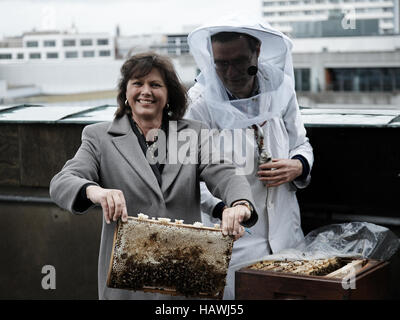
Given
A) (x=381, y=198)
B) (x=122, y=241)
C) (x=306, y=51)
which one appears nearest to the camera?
(x=122, y=241)

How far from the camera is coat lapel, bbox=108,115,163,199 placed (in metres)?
2.37

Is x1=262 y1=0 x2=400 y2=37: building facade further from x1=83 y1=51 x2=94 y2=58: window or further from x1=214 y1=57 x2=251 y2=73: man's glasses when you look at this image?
x1=214 y1=57 x2=251 y2=73: man's glasses

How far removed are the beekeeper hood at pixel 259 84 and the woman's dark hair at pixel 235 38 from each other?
17 millimetres

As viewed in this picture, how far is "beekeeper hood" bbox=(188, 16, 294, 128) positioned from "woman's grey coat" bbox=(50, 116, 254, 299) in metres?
0.29

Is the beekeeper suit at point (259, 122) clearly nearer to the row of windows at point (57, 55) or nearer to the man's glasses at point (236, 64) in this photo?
the man's glasses at point (236, 64)

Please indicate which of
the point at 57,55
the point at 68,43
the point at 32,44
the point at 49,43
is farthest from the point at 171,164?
the point at 68,43

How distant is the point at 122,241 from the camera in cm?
221

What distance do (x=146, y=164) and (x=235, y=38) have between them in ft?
2.17

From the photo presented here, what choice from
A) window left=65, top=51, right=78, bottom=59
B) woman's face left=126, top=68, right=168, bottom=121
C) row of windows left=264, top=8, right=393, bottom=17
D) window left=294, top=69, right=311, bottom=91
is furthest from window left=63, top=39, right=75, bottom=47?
woman's face left=126, top=68, right=168, bottom=121

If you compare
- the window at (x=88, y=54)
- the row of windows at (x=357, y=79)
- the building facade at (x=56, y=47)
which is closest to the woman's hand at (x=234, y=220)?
the row of windows at (x=357, y=79)

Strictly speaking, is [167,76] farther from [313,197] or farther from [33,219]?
[33,219]

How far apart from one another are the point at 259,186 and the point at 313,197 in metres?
0.62

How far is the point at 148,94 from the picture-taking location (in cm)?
241
